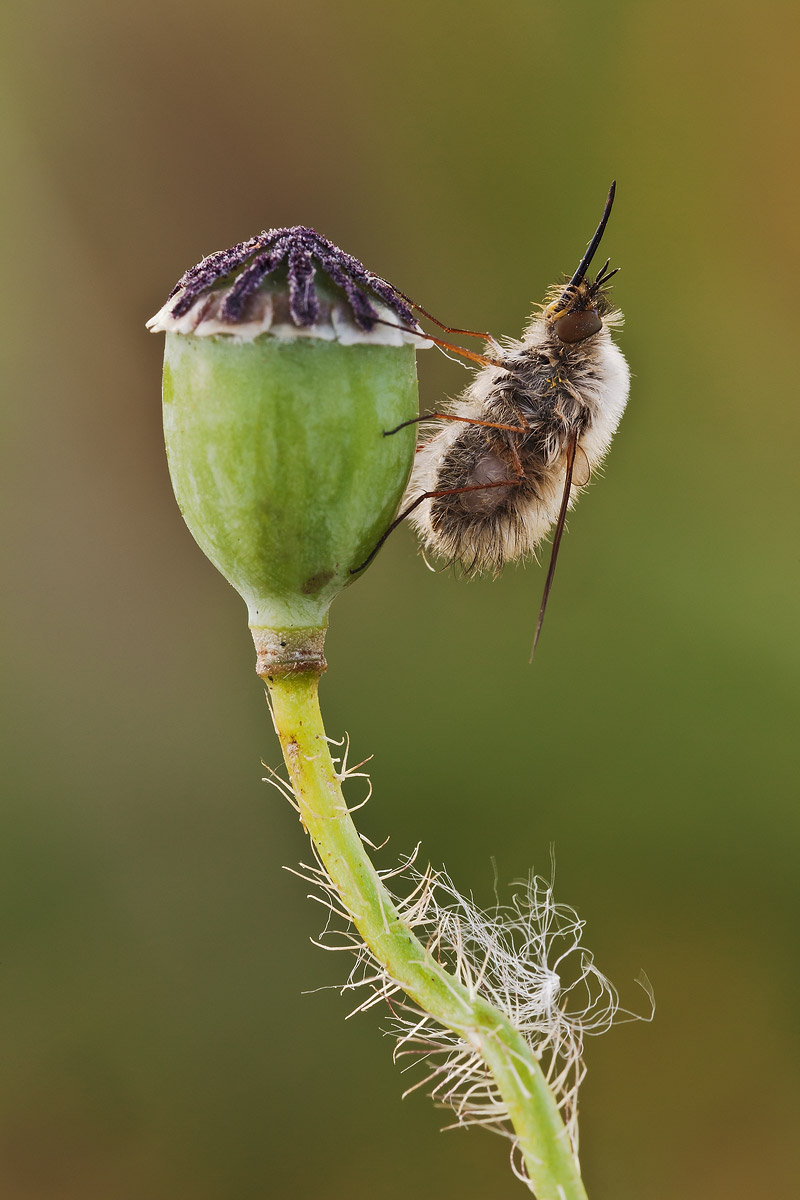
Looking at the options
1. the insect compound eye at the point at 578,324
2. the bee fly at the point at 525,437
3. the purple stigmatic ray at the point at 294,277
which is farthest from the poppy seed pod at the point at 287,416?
the insect compound eye at the point at 578,324

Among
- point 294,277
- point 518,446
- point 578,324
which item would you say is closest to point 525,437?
point 518,446

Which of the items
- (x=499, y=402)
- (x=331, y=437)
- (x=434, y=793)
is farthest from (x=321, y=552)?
(x=434, y=793)

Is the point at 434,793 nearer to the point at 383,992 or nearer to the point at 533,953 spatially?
the point at 533,953

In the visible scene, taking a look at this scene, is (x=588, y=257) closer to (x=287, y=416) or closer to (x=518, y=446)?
(x=518, y=446)

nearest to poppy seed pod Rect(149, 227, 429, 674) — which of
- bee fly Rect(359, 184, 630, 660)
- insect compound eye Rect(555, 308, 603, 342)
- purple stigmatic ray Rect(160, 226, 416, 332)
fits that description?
purple stigmatic ray Rect(160, 226, 416, 332)

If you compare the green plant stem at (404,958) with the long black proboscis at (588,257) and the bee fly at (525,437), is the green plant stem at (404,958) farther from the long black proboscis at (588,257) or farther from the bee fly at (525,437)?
the long black proboscis at (588,257)
